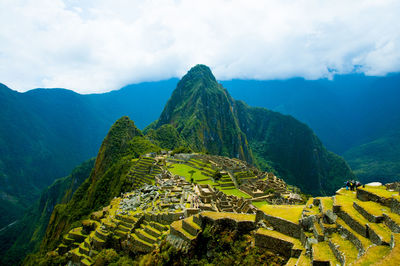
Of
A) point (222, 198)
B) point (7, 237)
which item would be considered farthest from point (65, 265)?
point (7, 237)

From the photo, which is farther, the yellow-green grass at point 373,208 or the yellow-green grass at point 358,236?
the yellow-green grass at point 373,208

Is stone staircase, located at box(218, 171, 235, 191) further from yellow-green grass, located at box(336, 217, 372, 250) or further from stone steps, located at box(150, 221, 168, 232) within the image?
yellow-green grass, located at box(336, 217, 372, 250)

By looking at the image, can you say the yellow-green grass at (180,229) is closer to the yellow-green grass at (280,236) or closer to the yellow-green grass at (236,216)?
the yellow-green grass at (236,216)

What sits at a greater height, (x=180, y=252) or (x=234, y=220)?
(x=234, y=220)

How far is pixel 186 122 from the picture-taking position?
193875 mm

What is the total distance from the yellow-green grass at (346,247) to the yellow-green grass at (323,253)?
394mm

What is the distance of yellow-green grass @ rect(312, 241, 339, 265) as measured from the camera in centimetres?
881

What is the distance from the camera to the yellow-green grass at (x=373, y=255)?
7.20m

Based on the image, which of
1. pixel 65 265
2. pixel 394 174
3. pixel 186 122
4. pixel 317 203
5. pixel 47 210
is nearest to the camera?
pixel 317 203

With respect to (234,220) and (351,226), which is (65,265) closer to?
(234,220)

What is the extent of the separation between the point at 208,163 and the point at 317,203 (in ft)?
181

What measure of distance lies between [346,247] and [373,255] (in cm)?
158

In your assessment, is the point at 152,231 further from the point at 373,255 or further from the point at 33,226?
the point at 33,226

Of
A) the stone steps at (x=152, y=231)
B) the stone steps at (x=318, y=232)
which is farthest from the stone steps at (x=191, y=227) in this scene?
the stone steps at (x=318, y=232)
